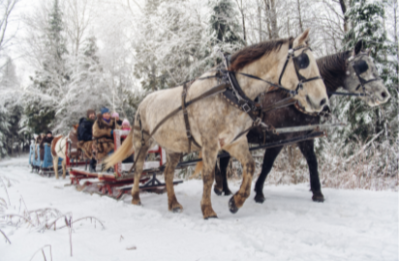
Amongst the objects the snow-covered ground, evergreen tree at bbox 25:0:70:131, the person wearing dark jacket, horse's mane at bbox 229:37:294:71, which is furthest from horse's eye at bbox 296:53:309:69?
evergreen tree at bbox 25:0:70:131

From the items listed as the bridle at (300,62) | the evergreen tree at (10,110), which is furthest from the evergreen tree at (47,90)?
the bridle at (300,62)

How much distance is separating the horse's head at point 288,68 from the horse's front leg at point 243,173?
668 millimetres

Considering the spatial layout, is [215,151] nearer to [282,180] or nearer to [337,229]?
[337,229]

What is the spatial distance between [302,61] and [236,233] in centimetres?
183

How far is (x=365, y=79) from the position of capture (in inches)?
137

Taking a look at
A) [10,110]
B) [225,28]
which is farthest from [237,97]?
[10,110]

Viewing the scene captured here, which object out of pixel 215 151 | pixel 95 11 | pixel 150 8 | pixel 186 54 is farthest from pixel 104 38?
pixel 215 151

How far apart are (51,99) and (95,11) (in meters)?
6.89

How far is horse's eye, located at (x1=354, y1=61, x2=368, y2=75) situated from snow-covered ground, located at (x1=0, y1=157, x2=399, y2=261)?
5.72 feet

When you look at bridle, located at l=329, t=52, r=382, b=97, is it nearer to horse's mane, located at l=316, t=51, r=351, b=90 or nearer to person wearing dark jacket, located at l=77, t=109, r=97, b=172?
horse's mane, located at l=316, t=51, r=351, b=90

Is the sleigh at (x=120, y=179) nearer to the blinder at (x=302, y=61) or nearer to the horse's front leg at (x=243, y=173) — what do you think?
the horse's front leg at (x=243, y=173)

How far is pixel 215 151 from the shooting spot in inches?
120

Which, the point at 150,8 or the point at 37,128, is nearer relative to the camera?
the point at 150,8

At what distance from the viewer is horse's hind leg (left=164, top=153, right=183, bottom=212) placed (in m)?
3.71
